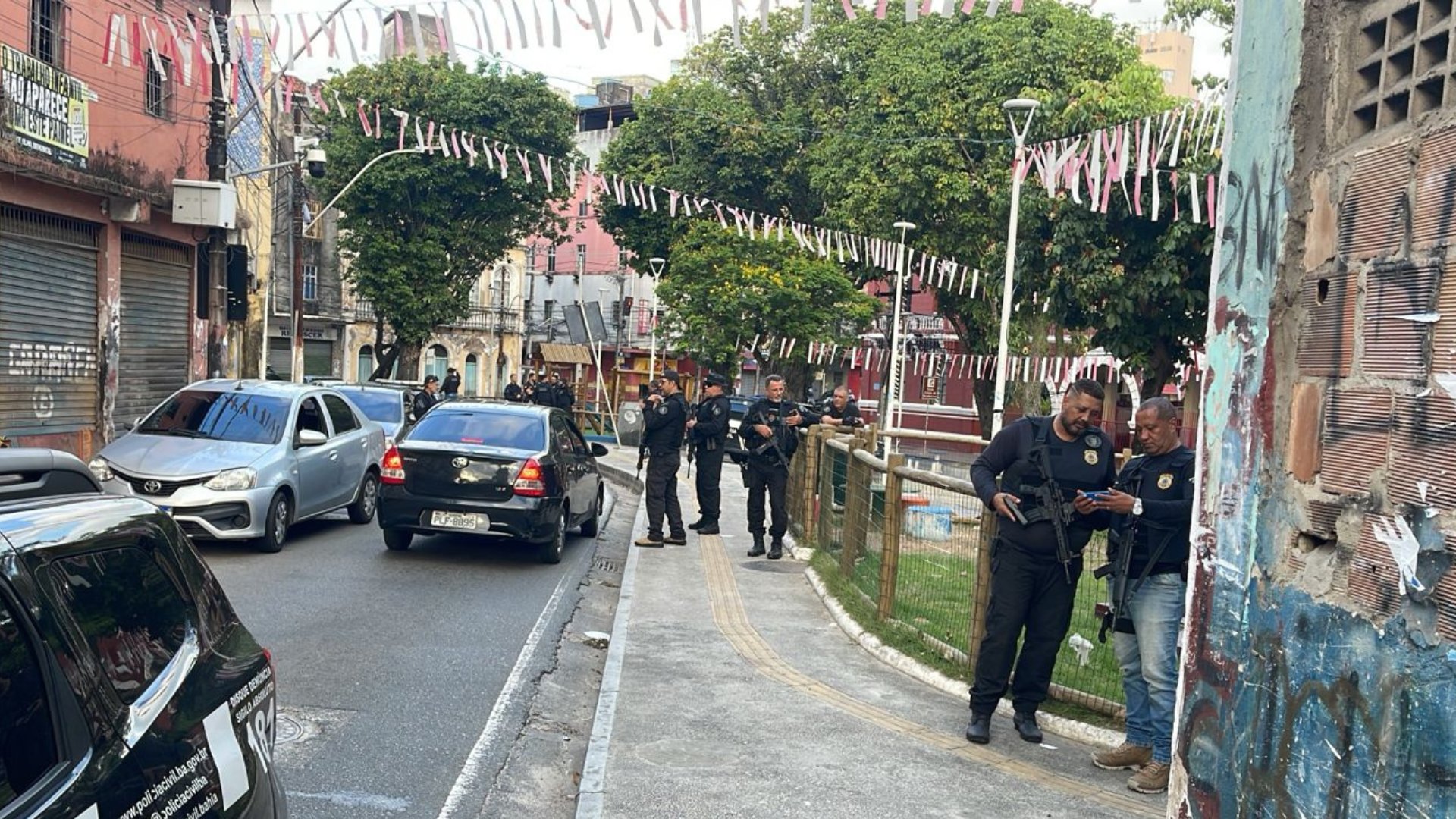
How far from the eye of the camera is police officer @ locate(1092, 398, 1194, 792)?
5211 millimetres

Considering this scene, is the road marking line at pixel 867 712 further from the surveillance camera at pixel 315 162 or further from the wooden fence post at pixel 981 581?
the surveillance camera at pixel 315 162

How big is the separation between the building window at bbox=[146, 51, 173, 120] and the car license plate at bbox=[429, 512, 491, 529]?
1157 cm

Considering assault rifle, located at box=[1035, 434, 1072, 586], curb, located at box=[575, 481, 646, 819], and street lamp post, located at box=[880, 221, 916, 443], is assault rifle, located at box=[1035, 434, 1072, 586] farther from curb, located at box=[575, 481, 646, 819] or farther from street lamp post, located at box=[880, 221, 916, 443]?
A: street lamp post, located at box=[880, 221, 916, 443]

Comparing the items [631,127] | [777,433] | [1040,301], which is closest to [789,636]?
[777,433]

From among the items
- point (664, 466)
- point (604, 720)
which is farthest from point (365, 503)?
point (604, 720)

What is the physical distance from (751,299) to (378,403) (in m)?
13.2

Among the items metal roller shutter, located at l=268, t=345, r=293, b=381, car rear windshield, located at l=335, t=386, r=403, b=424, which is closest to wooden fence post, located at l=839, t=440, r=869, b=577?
car rear windshield, located at l=335, t=386, r=403, b=424

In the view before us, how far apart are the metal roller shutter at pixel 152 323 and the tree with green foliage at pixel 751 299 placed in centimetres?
1291

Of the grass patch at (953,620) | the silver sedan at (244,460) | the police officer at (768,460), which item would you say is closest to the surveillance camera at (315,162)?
the silver sedan at (244,460)

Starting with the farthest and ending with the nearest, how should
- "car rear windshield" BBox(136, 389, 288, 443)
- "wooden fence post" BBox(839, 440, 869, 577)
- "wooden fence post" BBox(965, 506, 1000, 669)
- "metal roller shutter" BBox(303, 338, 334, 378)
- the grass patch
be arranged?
"metal roller shutter" BBox(303, 338, 334, 378) < "car rear windshield" BBox(136, 389, 288, 443) < "wooden fence post" BBox(839, 440, 869, 577) < "wooden fence post" BBox(965, 506, 1000, 669) < the grass patch

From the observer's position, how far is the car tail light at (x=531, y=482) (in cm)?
1079

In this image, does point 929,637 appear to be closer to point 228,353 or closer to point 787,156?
point 228,353

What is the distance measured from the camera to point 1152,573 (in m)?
5.24

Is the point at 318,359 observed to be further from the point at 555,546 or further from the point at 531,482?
the point at 531,482
